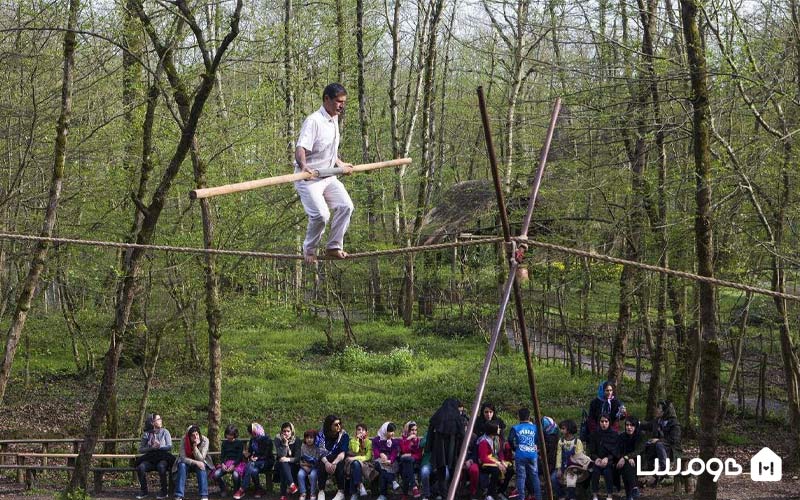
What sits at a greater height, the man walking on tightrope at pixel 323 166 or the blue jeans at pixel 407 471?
the man walking on tightrope at pixel 323 166

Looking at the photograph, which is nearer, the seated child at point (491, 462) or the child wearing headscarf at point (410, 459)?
the seated child at point (491, 462)

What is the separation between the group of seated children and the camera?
32.2 ft

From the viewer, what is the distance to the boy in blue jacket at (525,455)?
32.1ft

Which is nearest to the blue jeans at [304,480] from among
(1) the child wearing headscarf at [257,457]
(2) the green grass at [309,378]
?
(1) the child wearing headscarf at [257,457]

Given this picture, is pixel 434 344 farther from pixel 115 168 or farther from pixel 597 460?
pixel 597 460

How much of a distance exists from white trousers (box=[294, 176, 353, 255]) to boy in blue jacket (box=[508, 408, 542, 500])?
13.8 ft

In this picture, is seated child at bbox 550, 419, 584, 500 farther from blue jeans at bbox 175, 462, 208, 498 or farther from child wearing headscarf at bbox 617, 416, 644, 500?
blue jeans at bbox 175, 462, 208, 498

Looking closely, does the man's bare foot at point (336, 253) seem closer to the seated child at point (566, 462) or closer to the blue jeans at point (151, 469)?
the seated child at point (566, 462)

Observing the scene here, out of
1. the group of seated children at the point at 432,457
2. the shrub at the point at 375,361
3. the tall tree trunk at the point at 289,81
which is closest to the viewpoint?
the group of seated children at the point at 432,457

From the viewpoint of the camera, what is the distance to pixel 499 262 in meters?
18.3

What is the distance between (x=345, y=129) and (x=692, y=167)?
14.9 metres

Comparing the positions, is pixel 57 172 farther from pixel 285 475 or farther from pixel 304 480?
pixel 304 480

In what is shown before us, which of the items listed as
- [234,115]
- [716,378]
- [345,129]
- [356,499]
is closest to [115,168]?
[234,115]

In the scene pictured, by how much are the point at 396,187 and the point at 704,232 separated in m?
13.2
